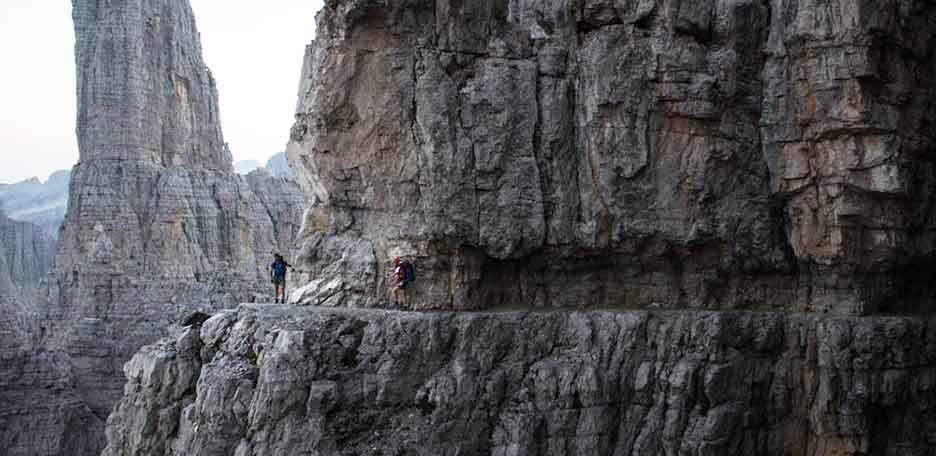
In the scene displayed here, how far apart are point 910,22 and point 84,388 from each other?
4320 cm

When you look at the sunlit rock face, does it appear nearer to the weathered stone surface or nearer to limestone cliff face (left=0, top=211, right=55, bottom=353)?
the weathered stone surface

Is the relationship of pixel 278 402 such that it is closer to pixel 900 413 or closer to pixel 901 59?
pixel 900 413

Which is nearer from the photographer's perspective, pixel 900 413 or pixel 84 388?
pixel 900 413

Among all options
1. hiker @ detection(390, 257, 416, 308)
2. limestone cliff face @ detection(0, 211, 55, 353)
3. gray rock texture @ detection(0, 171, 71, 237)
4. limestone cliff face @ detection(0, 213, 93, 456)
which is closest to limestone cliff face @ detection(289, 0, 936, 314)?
hiker @ detection(390, 257, 416, 308)

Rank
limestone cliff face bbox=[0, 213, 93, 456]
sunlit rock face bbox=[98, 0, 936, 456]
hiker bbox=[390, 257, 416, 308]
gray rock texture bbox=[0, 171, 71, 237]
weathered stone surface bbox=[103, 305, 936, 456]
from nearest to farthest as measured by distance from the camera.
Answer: weathered stone surface bbox=[103, 305, 936, 456] < sunlit rock face bbox=[98, 0, 936, 456] < hiker bbox=[390, 257, 416, 308] < limestone cliff face bbox=[0, 213, 93, 456] < gray rock texture bbox=[0, 171, 71, 237]

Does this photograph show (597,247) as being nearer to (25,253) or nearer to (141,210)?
(141,210)

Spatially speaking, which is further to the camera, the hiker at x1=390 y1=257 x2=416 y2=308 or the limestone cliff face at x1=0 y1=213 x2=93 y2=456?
the limestone cliff face at x1=0 y1=213 x2=93 y2=456

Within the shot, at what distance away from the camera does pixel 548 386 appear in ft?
64.6

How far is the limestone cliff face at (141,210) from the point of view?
176ft

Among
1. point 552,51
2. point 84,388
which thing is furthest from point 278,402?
point 84,388

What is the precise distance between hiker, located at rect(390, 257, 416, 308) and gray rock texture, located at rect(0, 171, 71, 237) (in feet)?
304

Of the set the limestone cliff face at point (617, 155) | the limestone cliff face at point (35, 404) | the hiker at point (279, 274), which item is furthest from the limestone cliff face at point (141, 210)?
the limestone cliff face at point (617, 155)

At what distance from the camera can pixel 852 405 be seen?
65.4ft

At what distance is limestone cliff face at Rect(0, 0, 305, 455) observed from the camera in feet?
176
